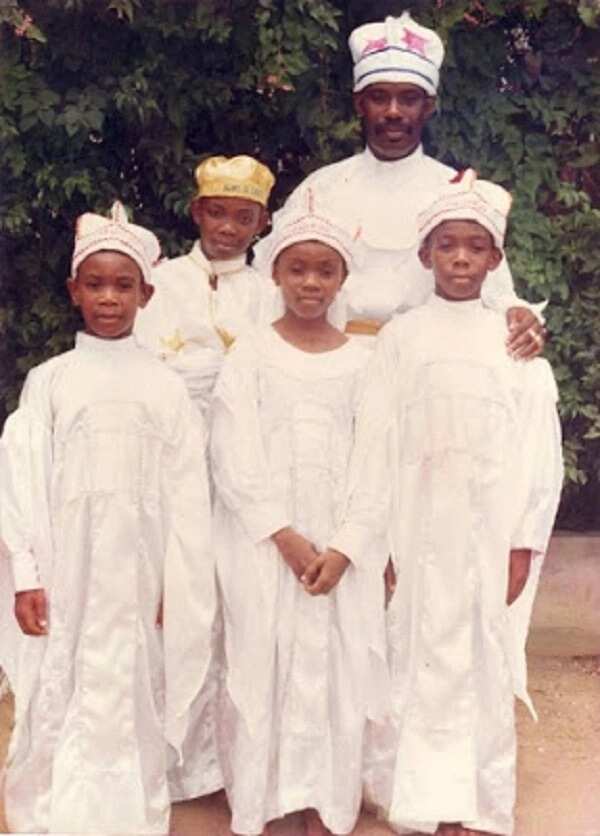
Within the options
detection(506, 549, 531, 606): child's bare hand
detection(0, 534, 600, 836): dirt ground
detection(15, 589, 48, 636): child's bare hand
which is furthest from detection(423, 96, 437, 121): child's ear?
detection(0, 534, 600, 836): dirt ground

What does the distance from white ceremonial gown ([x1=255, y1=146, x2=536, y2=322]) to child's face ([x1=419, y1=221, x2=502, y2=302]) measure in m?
0.29

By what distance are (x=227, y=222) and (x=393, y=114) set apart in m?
0.65

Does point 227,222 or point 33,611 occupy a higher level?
point 227,222

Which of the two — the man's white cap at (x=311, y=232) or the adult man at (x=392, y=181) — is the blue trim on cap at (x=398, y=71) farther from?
the man's white cap at (x=311, y=232)

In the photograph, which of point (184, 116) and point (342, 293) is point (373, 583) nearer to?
point (342, 293)

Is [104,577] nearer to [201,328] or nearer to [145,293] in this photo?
[145,293]

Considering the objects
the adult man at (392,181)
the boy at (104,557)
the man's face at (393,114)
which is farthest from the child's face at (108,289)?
the man's face at (393,114)

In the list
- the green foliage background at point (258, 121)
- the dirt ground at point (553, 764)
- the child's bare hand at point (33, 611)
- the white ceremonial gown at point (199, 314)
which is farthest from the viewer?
the green foliage background at point (258, 121)

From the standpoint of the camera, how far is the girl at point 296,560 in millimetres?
4086

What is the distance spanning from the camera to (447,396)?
4.14 m

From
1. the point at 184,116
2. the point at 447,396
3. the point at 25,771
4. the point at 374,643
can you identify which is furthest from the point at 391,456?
the point at 184,116

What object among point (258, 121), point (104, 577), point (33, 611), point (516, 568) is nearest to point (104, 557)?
point (104, 577)

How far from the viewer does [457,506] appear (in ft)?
13.6

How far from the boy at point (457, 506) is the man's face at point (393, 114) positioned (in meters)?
0.48
